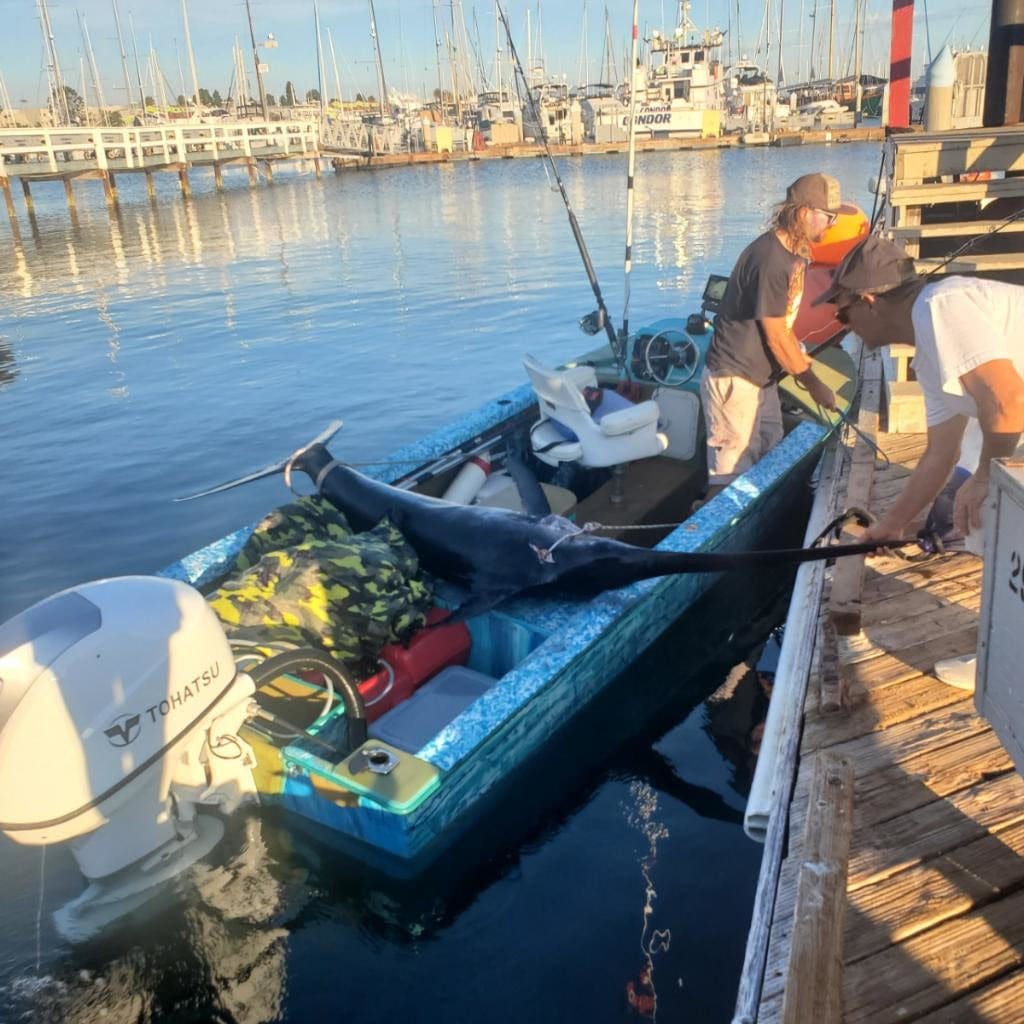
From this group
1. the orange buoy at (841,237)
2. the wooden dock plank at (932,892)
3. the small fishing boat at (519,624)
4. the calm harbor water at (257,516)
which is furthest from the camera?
the orange buoy at (841,237)

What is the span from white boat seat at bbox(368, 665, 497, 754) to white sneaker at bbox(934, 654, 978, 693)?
2079mm

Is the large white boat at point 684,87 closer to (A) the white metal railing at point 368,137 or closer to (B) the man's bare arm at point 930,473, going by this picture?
(A) the white metal railing at point 368,137

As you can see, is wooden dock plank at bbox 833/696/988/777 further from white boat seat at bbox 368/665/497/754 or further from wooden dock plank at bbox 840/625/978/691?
white boat seat at bbox 368/665/497/754

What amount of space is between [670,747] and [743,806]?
596 mm

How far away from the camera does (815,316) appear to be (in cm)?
670

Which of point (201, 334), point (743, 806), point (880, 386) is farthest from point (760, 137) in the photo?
point (743, 806)

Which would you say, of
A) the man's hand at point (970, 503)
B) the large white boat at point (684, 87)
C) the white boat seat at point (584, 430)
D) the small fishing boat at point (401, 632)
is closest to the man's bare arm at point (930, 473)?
the man's hand at point (970, 503)

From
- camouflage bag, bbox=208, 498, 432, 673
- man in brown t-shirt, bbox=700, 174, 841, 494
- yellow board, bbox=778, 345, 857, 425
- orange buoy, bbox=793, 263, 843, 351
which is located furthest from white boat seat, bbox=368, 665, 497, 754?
orange buoy, bbox=793, 263, 843, 351

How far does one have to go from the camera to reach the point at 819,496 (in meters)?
6.04

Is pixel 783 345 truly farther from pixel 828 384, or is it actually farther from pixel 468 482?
pixel 468 482

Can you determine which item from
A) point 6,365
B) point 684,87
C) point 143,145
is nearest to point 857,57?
point 684,87

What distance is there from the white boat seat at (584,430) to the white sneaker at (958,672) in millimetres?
2940

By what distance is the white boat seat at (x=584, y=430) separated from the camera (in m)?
6.08

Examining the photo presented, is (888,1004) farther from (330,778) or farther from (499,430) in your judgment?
(499,430)
